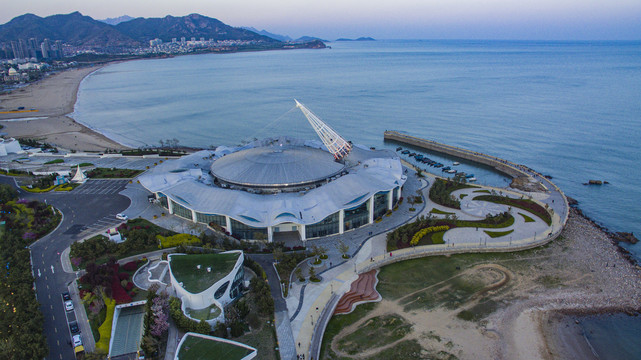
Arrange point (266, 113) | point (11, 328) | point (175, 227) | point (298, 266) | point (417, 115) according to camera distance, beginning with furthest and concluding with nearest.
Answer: point (266, 113) → point (417, 115) → point (175, 227) → point (298, 266) → point (11, 328)

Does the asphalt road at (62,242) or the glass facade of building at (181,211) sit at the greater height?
the glass facade of building at (181,211)

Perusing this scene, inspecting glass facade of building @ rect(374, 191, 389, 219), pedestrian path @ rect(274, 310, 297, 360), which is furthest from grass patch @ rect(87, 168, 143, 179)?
pedestrian path @ rect(274, 310, 297, 360)

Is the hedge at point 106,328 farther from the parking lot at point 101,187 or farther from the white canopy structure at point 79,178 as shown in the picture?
the white canopy structure at point 79,178

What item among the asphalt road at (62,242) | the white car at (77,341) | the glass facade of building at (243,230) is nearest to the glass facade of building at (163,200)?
the asphalt road at (62,242)

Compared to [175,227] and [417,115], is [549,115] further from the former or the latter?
[175,227]

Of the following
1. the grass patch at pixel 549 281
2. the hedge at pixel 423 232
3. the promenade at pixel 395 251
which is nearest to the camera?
the promenade at pixel 395 251

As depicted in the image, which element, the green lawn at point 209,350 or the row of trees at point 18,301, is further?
the row of trees at point 18,301

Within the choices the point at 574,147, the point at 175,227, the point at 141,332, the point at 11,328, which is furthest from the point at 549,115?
the point at 11,328
